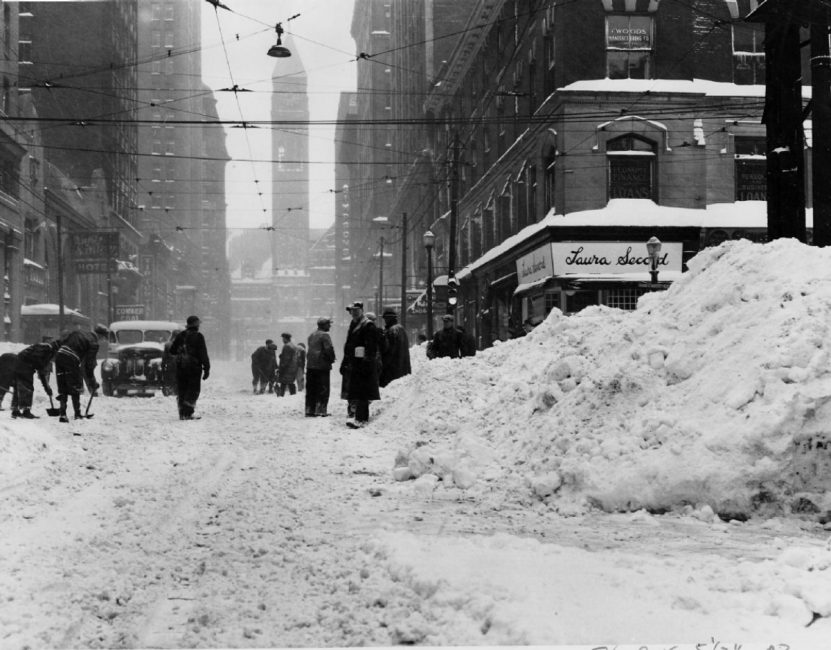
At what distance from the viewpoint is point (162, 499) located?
668 cm

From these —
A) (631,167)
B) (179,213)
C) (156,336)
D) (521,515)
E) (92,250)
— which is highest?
(179,213)

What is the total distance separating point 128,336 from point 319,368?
1337 centimetres

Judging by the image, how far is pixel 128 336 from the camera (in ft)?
83.6

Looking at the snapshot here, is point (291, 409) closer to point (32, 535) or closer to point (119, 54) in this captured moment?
point (32, 535)

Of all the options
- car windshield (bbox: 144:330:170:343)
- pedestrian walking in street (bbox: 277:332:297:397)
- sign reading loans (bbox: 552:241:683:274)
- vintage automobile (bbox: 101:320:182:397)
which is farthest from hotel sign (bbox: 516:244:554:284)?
car windshield (bbox: 144:330:170:343)

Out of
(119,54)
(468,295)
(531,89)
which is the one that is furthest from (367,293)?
(531,89)

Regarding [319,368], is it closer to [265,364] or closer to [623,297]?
[265,364]

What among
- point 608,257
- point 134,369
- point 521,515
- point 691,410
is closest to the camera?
point 521,515

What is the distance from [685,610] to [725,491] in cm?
219

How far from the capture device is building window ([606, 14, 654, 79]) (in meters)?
25.6

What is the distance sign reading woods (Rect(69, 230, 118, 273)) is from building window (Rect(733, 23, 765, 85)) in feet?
116

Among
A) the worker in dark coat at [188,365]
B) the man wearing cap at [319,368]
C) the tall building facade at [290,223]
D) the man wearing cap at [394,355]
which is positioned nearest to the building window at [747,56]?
the man wearing cap at [394,355]

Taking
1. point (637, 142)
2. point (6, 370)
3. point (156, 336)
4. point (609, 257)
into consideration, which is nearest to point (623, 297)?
point (609, 257)

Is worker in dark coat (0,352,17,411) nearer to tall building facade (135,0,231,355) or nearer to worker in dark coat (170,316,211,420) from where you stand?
worker in dark coat (170,316,211,420)
